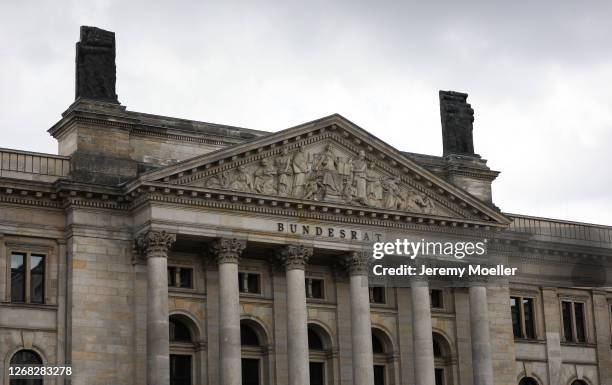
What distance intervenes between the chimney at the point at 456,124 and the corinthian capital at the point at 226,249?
1541 cm

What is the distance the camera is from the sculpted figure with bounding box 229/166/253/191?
50969 millimetres

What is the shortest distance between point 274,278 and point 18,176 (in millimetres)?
12009

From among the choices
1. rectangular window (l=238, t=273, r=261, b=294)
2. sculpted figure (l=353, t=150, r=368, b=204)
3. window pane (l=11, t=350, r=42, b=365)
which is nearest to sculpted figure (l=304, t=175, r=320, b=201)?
sculpted figure (l=353, t=150, r=368, b=204)

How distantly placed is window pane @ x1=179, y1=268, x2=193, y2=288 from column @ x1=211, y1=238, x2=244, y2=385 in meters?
1.92

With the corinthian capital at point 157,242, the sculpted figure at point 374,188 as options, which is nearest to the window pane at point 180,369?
the corinthian capital at point 157,242

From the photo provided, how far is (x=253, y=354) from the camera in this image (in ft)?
173

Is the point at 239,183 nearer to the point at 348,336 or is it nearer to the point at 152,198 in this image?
the point at 152,198

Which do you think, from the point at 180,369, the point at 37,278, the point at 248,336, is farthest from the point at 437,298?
the point at 37,278

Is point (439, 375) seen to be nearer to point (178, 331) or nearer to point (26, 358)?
point (178, 331)

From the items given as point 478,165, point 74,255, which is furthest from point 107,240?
point 478,165

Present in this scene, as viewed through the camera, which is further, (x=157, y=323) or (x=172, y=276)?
(x=172, y=276)

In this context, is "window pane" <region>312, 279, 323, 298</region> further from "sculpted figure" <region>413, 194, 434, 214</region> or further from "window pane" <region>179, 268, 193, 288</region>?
"window pane" <region>179, 268, 193, 288</region>

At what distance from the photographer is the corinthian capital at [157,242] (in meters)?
48.5

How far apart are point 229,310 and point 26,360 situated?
8.29 m
